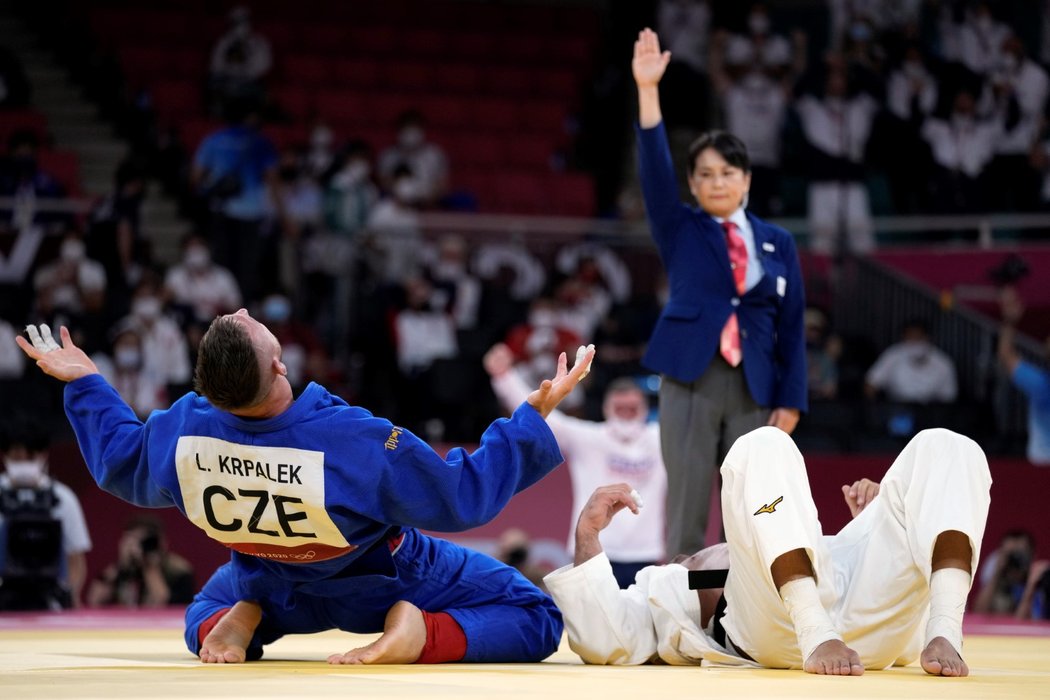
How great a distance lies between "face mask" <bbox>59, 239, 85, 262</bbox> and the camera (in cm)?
1118

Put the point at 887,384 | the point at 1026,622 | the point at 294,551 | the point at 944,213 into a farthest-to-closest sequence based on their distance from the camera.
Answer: the point at 944,213, the point at 887,384, the point at 1026,622, the point at 294,551

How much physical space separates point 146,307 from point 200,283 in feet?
2.37

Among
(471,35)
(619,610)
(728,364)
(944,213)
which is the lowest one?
(619,610)

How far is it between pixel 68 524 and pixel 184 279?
339 cm

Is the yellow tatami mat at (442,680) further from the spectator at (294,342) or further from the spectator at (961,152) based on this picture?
the spectator at (961,152)

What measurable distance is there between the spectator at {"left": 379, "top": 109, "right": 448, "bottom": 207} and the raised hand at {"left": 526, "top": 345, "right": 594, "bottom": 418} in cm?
964

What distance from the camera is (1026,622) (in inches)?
322

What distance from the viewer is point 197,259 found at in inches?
453

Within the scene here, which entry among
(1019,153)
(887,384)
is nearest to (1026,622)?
(887,384)

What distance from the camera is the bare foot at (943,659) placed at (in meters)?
3.64

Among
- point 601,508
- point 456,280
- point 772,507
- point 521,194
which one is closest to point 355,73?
point 521,194

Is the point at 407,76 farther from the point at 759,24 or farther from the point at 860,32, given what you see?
the point at 860,32

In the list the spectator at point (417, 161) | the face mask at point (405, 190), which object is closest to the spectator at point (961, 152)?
the spectator at point (417, 161)

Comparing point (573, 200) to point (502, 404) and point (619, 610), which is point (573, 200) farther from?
point (619, 610)
